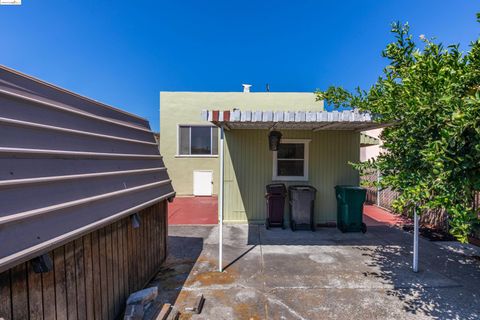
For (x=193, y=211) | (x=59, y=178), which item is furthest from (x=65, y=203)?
(x=193, y=211)

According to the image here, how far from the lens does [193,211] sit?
27.2ft

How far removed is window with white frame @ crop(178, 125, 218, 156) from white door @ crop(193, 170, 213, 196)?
3.03ft

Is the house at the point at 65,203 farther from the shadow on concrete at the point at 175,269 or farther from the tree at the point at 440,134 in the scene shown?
the tree at the point at 440,134

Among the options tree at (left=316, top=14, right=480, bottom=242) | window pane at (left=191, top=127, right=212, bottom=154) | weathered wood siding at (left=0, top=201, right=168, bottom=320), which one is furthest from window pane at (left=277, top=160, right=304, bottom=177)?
window pane at (left=191, top=127, right=212, bottom=154)

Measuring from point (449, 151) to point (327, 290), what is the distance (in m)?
2.51

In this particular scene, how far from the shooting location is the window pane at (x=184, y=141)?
10977 millimetres

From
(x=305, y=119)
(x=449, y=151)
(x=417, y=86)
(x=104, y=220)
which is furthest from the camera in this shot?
(x=305, y=119)

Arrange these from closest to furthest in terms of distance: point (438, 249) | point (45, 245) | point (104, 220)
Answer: point (45, 245) < point (104, 220) < point (438, 249)

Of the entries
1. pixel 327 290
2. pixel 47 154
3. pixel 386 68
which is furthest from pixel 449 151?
pixel 47 154

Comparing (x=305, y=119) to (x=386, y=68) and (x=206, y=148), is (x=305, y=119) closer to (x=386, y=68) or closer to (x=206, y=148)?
(x=386, y=68)

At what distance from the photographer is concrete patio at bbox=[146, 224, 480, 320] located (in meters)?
2.97

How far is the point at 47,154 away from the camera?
1830 mm

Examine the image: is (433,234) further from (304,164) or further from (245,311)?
(245,311)

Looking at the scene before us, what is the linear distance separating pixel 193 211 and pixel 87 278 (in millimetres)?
6108
